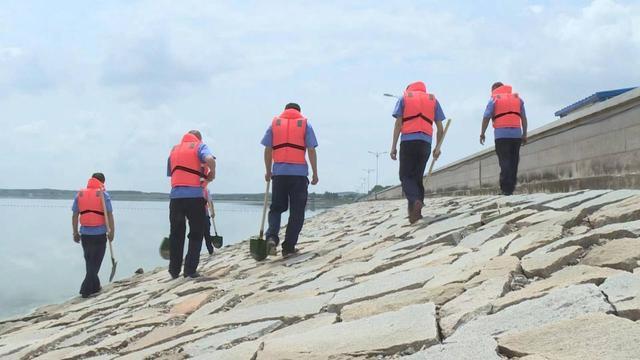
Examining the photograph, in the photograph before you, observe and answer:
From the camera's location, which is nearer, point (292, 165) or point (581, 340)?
point (581, 340)

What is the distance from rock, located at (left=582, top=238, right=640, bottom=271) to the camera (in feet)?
9.94

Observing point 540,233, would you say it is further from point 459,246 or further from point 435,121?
point 435,121

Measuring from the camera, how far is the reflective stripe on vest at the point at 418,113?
7129mm

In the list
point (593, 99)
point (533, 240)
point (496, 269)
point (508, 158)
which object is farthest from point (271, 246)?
point (593, 99)

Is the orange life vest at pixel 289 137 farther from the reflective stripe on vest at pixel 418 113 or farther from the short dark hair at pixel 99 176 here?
the short dark hair at pixel 99 176

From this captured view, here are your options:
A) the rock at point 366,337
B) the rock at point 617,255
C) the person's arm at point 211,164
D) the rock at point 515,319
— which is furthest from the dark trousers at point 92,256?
the rock at point 515,319

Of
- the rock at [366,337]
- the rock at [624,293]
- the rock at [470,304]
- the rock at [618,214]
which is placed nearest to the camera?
the rock at [624,293]

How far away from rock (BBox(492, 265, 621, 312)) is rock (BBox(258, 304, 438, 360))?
0.33m

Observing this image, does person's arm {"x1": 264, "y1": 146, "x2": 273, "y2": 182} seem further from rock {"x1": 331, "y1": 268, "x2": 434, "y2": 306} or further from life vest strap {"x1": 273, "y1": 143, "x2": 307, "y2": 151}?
rock {"x1": 331, "y1": 268, "x2": 434, "y2": 306}

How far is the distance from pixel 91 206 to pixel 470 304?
→ 682cm

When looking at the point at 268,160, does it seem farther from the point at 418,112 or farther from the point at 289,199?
the point at 418,112

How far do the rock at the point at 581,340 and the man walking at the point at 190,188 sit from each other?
4733mm

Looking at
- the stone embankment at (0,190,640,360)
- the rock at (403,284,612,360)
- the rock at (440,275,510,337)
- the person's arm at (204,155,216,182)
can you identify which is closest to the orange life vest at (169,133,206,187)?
the person's arm at (204,155,216,182)

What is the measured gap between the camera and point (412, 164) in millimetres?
7246
